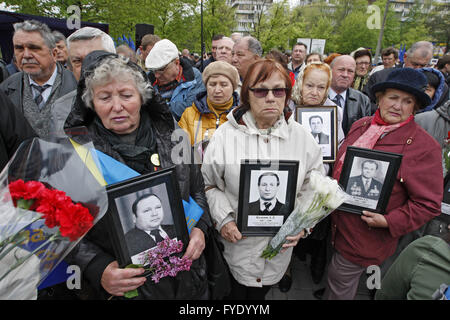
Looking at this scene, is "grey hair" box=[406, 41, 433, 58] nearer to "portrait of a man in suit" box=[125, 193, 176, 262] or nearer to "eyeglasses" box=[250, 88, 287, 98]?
"eyeglasses" box=[250, 88, 287, 98]

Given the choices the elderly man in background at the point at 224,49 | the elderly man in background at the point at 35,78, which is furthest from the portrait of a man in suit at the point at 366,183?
the elderly man in background at the point at 224,49

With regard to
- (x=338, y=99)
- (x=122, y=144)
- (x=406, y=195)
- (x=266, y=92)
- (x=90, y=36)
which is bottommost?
(x=406, y=195)

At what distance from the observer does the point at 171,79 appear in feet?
14.1

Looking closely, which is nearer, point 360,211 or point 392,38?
point 360,211

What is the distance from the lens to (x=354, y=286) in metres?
2.63

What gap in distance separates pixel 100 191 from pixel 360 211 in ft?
6.59

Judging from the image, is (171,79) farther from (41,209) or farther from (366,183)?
(41,209)

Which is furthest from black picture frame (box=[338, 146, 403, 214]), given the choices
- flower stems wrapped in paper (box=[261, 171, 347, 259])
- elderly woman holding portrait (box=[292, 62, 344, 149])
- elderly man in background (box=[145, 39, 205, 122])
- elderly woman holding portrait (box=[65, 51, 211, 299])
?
elderly man in background (box=[145, 39, 205, 122])

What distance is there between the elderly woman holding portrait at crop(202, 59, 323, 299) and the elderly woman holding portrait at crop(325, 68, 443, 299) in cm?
59

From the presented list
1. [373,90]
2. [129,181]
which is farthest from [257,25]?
[129,181]

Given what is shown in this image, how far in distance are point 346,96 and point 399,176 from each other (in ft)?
6.70

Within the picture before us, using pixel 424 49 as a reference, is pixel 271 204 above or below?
below

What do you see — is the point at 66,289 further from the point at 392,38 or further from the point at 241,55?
the point at 392,38

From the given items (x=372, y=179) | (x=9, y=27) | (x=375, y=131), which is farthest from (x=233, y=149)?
(x=9, y=27)
